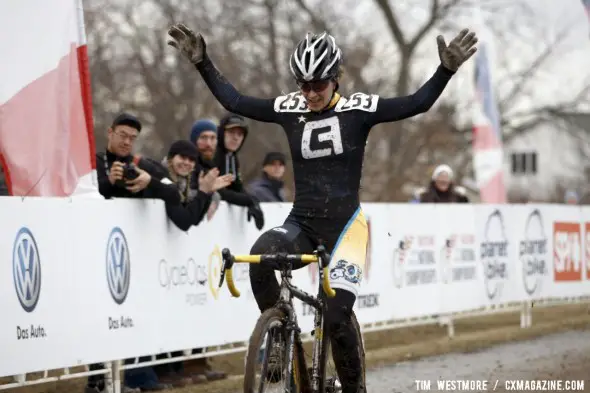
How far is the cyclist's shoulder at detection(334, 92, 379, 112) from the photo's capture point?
8180 mm

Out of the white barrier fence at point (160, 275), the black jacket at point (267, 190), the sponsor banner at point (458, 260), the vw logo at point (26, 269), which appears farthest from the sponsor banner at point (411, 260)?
the vw logo at point (26, 269)

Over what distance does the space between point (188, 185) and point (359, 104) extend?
4031mm

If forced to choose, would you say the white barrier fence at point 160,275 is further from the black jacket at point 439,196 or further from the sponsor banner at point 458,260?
the black jacket at point 439,196

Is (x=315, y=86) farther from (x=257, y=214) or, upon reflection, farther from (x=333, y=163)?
(x=257, y=214)

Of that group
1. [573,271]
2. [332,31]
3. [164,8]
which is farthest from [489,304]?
[164,8]

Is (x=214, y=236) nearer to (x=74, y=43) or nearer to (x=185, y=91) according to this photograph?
(x=74, y=43)

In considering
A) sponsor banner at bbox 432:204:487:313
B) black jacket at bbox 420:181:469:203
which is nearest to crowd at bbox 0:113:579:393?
sponsor banner at bbox 432:204:487:313

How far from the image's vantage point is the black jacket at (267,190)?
14367mm

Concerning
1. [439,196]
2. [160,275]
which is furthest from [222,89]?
[439,196]

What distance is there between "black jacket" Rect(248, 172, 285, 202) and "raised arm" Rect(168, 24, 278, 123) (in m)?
5.77

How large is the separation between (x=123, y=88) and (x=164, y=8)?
385cm

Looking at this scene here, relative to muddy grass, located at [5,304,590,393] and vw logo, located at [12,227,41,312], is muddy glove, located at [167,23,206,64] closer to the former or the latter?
vw logo, located at [12,227,41,312]

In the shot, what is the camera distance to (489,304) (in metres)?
A: 18.5

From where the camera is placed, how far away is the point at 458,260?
17.7 m
